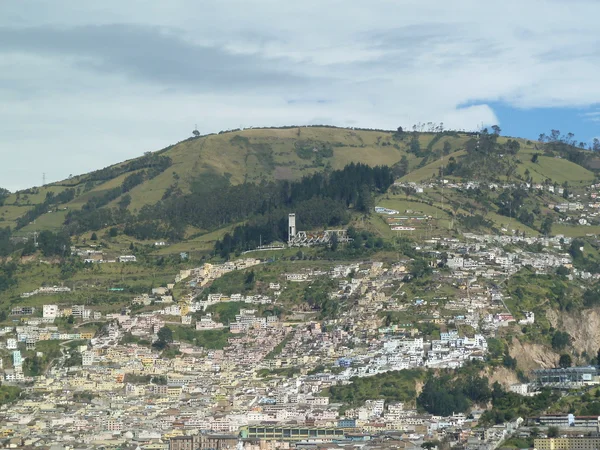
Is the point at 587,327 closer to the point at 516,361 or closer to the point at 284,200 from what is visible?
the point at 516,361

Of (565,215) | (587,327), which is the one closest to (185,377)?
(587,327)

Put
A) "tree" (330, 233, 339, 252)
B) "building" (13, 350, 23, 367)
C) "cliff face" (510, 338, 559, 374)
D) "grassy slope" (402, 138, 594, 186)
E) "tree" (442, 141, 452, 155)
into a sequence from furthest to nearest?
"tree" (442, 141, 452, 155) → "grassy slope" (402, 138, 594, 186) → "tree" (330, 233, 339, 252) → "building" (13, 350, 23, 367) → "cliff face" (510, 338, 559, 374)

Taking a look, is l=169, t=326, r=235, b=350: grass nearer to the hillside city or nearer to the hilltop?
the hillside city

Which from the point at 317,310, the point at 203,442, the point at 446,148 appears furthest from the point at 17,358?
the point at 446,148

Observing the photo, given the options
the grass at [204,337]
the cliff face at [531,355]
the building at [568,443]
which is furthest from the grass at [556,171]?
the building at [568,443]

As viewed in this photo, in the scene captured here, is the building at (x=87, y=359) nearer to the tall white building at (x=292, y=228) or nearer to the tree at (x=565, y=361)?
the tall white building at (x=292, y=228)

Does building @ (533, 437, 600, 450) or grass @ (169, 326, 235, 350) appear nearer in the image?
building @ (533, 437, 600, 450)

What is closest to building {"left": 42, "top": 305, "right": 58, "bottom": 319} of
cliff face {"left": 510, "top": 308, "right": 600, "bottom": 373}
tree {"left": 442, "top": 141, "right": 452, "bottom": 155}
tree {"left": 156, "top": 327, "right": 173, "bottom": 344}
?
tree {"left": 156, "top": 327, "right": 173, "bottom": 344}

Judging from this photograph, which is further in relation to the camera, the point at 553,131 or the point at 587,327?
the point at 553,131

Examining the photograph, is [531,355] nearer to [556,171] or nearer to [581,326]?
[581,326]
